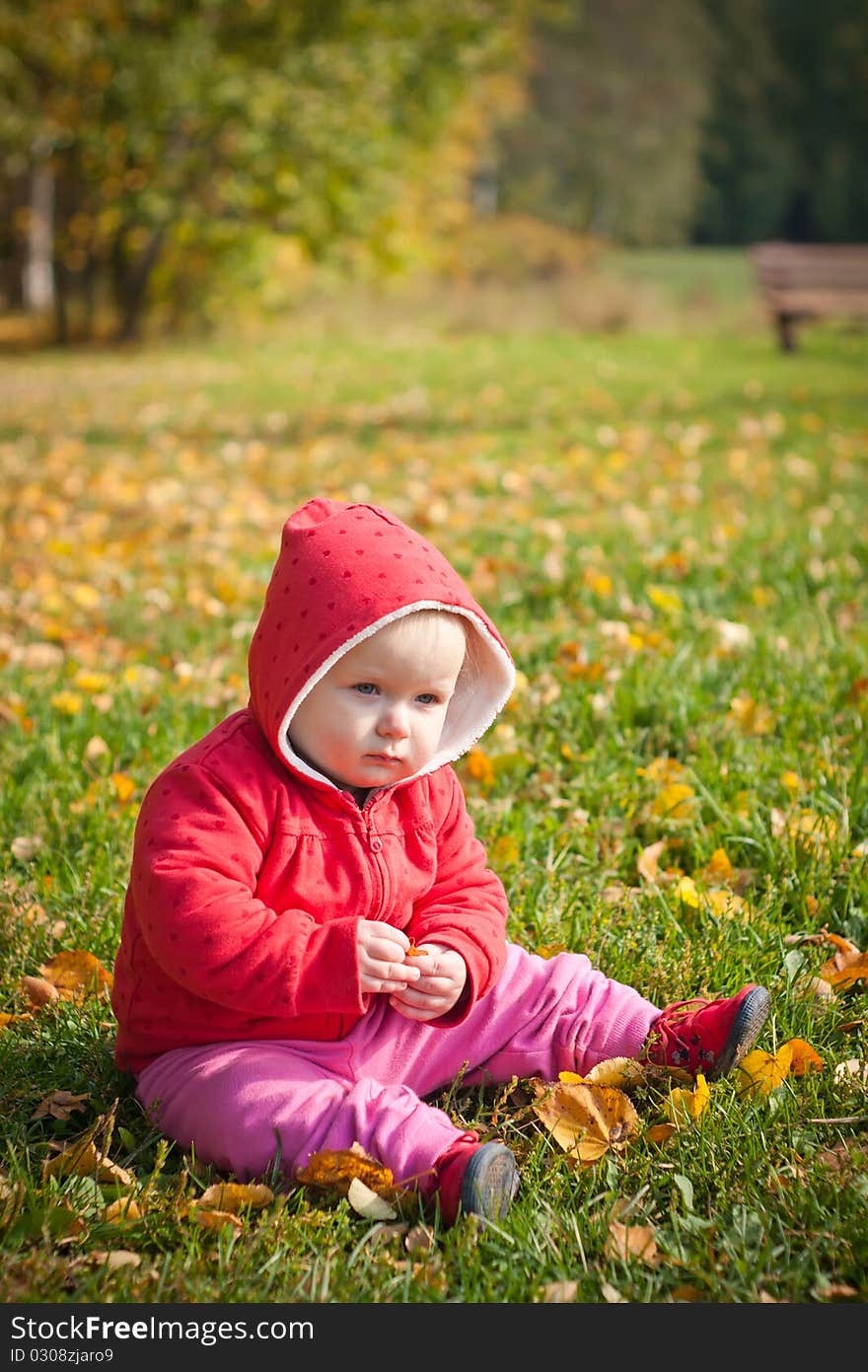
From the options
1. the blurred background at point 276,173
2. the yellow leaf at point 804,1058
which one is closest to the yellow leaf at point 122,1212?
the yellow leaf at point 804,1058

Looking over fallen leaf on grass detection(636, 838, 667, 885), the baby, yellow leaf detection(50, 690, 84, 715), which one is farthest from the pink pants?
yellow leaf detection(50, 690, 84, 715)

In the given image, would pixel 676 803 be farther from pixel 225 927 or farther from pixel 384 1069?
pixel 225 927

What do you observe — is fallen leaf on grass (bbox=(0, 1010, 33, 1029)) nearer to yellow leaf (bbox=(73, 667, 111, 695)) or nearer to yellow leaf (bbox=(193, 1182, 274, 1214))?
yellow leaf (bbox=(193, 1182, 274, 1214))

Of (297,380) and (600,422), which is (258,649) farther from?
(297,380)

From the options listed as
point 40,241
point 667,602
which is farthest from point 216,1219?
point 40,241

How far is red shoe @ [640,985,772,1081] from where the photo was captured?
2041mm

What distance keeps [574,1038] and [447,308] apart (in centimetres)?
1935

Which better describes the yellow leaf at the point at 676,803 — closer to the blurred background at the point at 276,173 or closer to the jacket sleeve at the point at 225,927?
the jacket sleeve at the point at 225,927

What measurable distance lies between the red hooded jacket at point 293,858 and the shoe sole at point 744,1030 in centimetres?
37

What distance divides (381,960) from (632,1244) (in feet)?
1.64

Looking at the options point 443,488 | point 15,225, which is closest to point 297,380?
point 443,488

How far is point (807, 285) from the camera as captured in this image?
1590cm

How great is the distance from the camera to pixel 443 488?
A: 6.71 m

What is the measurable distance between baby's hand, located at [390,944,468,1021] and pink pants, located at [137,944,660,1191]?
83 millimetres
